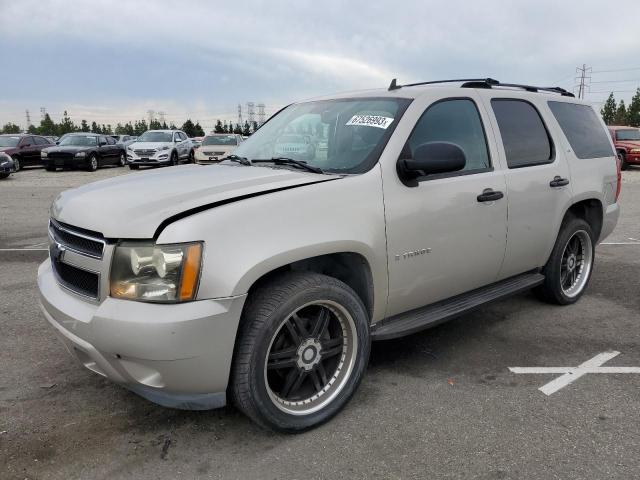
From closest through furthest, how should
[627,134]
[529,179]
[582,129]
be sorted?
1. [529,179]
2. [582,129]
3. [627,134]

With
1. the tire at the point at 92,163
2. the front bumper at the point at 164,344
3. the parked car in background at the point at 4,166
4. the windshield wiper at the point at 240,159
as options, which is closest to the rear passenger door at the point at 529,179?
the windshield wiper at the point at 240,159

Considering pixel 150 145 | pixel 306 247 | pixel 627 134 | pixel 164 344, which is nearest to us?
pixel 164 344

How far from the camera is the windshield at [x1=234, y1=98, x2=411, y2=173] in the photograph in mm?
3225

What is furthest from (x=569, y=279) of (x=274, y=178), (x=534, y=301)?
(x=274, y=178)

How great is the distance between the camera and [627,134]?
21734 millimetres

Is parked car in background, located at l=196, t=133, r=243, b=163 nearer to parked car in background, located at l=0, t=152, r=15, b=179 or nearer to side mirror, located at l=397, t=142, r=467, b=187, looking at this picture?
parked car in background, located at l=0, t=152, r=15, b=179

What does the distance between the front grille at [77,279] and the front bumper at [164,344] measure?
0.07 metres

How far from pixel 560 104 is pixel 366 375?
305cm

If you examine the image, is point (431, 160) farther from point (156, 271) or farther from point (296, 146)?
point (156, 271)

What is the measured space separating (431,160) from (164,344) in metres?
1.77

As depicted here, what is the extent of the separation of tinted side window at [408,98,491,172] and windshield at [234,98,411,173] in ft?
0.60

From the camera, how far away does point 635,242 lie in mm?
7711

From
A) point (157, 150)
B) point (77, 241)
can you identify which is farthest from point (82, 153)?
point (77, 241)

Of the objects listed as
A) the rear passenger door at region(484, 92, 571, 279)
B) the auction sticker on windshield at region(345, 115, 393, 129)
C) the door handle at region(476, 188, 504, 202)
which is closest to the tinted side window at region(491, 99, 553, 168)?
the rear passenger door at region(484, 92, 571, 279)
